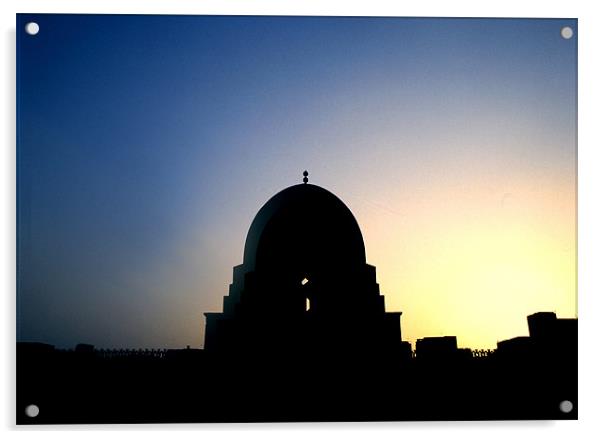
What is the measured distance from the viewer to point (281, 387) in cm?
451

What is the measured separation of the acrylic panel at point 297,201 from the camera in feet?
14.6

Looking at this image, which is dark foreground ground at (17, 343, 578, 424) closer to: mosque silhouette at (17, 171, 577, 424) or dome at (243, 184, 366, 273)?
mosque silhouette at (17, 171, 577, 424)

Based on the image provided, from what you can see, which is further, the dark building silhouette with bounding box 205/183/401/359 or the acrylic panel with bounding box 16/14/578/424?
the dark building silhouette with bounding box 205/183/401/359

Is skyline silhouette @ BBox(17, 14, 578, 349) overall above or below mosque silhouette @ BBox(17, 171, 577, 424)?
above

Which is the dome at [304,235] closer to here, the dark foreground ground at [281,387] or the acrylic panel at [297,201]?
the acrylic panel at [297,201]

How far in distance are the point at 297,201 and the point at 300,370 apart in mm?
889

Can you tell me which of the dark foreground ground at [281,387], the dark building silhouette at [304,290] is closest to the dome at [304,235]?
the dark building silhouette at [304,290]

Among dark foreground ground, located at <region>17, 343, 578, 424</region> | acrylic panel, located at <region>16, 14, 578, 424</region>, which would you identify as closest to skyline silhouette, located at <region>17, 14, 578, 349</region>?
acrylic panel, located at <region>16, 14, 578, 424</region>

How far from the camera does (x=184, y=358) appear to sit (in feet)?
14.8

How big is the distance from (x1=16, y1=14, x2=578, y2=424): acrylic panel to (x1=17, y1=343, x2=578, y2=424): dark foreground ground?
1 centimetres

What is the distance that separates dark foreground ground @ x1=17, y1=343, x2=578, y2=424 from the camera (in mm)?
4398

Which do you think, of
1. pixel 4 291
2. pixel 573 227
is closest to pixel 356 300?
pixel 573 227

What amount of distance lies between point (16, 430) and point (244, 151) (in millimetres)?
1801

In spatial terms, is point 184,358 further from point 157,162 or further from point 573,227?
point 573,227
